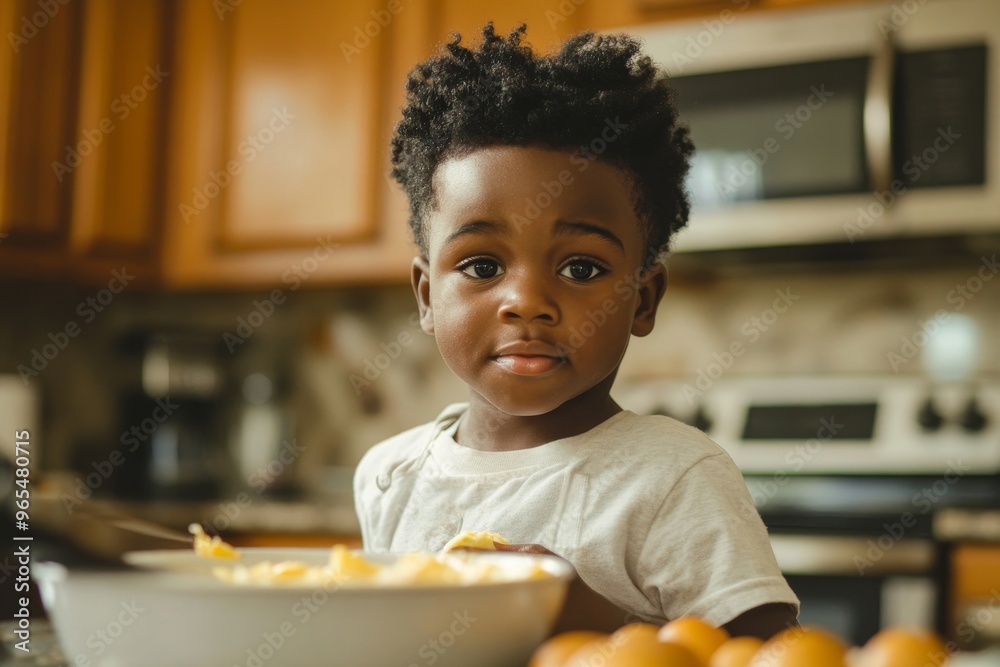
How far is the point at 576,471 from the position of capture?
2.59ft

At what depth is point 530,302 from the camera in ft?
2.41

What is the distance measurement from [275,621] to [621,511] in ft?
1.21

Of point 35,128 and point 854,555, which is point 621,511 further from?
point 35,128

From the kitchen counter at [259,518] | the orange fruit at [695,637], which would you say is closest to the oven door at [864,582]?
the kitchen counter at [259,518]

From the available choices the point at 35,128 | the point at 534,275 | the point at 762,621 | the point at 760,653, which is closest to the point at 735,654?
the point at 760,653

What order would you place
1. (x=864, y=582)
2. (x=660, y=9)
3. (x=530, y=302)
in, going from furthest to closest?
(x=660, y=9) < (x=864, y=582) < (x=530, y=302)

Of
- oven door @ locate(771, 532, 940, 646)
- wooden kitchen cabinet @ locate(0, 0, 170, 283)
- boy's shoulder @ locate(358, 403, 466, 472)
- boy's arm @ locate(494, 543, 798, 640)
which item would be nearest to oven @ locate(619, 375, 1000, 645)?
oven door @ locate(771, 532, 940, 646)

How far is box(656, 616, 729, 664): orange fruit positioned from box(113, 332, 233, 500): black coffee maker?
7.74 feet

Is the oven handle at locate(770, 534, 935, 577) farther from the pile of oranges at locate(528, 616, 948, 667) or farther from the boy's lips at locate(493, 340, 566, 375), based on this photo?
the pile of oranges at locate(528, 616, 948, 667)

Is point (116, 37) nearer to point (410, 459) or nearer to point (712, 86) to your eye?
point (712, 86)

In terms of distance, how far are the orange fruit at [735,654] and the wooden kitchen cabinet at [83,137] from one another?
7.87ft

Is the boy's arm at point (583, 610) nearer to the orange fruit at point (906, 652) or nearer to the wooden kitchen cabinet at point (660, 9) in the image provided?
the orange fruit at point (906, 652)

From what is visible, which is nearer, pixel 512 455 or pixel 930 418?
pixel 512 455

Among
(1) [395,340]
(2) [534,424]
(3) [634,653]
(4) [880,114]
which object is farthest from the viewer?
(1) [395,340]
